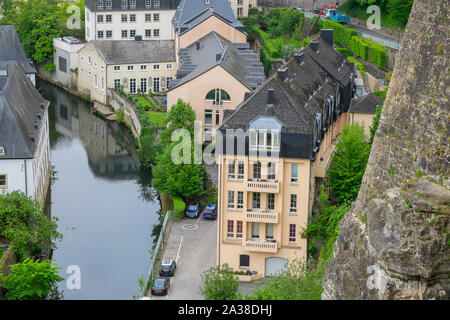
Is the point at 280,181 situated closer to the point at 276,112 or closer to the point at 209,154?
the point at 276,112

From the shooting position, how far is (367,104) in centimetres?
6200

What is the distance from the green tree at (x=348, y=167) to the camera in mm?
52688

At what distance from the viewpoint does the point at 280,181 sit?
167 feet

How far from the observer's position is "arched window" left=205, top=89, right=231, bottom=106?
73.1m

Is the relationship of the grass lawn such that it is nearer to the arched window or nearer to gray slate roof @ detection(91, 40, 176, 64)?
the arched window

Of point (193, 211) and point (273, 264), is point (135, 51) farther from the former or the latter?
point (273, 264)

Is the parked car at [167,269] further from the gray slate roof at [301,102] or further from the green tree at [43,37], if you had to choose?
the green tree at [43,37]

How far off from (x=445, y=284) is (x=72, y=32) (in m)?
88.0

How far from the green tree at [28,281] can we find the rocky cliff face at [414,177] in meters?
25.2

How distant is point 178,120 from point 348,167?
20226 millimetres

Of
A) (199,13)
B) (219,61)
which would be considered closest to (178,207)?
(219,61)

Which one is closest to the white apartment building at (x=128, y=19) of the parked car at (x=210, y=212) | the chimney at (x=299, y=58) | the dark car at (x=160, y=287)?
the chimney at (x=299, y=58)
